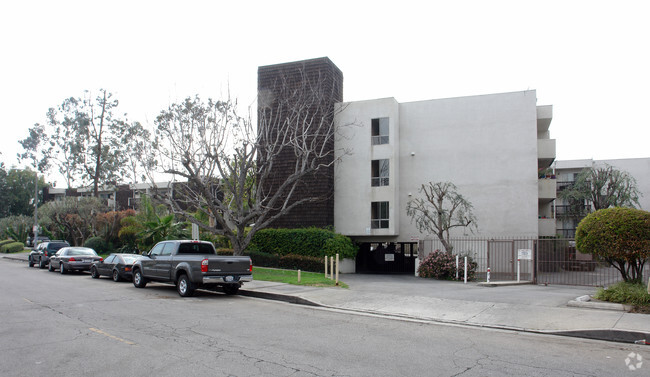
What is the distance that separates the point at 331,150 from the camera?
101ft

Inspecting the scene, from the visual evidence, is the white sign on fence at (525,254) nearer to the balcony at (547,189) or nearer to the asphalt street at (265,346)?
the balcony at (547,189)

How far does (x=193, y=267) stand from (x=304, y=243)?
45.0 ft

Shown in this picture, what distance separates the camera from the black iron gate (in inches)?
1304

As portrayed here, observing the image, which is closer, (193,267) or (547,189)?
(193,267)

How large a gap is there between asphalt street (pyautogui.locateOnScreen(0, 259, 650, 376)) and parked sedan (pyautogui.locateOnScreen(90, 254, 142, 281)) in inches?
291

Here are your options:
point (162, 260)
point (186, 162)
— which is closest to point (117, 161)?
point (186, 162)

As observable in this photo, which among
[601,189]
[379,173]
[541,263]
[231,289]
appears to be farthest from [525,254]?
→ [601,189]

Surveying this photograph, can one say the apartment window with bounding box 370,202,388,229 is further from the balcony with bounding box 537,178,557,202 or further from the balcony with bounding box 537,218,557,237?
the balcony with bounding box 537,218,557,237

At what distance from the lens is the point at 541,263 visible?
24.7 meters

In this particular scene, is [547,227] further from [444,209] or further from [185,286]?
[185,286]

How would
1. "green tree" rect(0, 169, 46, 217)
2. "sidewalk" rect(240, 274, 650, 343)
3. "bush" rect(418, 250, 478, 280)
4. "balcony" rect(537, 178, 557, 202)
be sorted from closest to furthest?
"sidewalk" rect(240, 274, 650, 343) → "bush" rect(418, 250, 478, 280) → "balcony" rect(537, 178, 557, 202) → "green tree" rect(0, 169, 46, 217)

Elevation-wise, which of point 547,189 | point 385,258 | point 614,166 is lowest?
point 385,258

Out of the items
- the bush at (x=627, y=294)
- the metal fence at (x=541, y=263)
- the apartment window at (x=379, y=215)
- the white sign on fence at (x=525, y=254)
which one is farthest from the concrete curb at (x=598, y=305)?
the apartment window at (x=379, y=215)

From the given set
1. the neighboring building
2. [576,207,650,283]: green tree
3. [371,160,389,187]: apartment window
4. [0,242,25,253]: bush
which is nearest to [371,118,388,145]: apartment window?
[371,160,389,187]: apartment window
